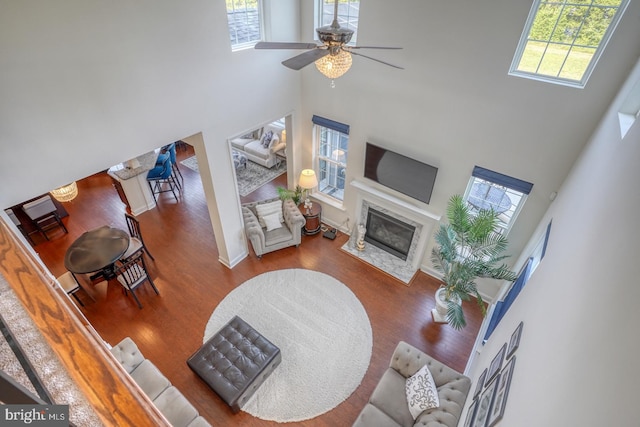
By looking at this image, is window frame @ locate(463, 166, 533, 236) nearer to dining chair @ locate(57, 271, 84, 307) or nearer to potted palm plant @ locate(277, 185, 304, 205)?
potted palm plant @ locate(277, 185, 304, 205)

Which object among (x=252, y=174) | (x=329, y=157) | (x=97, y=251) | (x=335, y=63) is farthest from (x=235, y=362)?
(x=252, y=174)

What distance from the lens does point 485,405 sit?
8.36ft

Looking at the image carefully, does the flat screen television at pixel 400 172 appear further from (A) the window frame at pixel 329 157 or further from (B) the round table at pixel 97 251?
(B) the round table at pixel 97 251

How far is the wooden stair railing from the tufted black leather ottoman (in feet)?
10.2

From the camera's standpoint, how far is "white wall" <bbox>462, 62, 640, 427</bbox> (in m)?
1.04

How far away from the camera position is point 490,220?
4.00 m

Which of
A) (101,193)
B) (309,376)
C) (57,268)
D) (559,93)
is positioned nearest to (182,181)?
(101,193)

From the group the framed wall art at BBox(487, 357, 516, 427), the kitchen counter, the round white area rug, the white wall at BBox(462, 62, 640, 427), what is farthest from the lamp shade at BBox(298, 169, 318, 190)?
the framed wall art at BBox(487, 357, 516, 427)

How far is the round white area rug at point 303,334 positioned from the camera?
4148 mm

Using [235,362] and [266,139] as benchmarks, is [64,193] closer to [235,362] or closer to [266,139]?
[235,362]

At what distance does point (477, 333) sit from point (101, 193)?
8376 millimetres

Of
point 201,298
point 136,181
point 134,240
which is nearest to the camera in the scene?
point 201,298

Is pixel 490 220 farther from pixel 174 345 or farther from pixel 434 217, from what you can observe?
pixel 174 345

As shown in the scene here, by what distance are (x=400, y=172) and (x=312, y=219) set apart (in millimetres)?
2094
